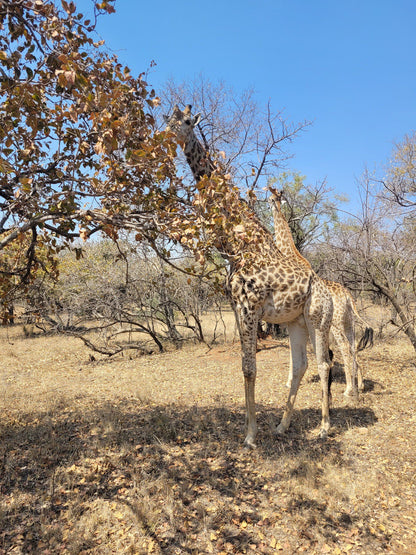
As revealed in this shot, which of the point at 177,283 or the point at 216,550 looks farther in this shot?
the point at 177,283

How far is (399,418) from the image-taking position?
6.65 m

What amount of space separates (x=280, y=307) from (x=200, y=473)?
2.53 meters

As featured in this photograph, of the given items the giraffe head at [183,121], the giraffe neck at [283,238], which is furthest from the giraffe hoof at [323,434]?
the giraffe head at [183,121]

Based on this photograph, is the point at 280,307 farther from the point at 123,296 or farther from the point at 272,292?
the point at 123,296

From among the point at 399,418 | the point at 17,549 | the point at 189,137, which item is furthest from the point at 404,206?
the point at 17,549

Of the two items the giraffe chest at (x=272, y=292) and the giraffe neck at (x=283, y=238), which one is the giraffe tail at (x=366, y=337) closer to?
the giraffe neck at (x=283, y=238)

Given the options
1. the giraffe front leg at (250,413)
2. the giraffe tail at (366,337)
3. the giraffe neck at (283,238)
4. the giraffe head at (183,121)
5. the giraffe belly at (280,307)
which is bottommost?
the giraffe front leg at (250,413)

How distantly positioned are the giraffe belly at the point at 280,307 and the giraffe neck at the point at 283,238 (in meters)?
0.99

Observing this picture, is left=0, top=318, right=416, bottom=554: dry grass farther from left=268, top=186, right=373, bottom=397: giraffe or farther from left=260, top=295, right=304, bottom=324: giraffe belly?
left=260, top=295, right=304, bottom=324: giraffe belly

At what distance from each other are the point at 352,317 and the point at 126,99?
6377 millimetres

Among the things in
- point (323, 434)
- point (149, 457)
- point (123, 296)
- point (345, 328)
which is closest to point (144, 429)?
point (149, 457)

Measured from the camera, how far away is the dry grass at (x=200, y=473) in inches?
147

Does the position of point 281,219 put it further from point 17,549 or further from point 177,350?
point 177,350

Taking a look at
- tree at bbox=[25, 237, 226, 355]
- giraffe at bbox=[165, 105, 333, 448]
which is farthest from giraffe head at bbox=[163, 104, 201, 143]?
tree at bbox=[25, 237, 226, 355]
